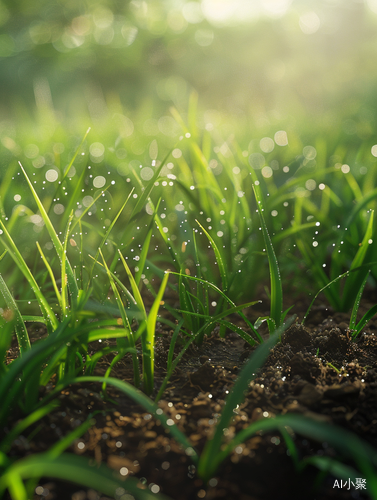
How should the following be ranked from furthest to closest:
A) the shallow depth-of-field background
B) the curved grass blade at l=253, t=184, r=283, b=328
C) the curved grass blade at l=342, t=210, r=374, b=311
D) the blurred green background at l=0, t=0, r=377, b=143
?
the blurred green background at l=0, t=0, r=377, b=143, the curved grass blade at l=342, t=210, r=374, b=311, the curved grass blade at l=253, t=184, r=283, b=328, the shallow depth-of-field background

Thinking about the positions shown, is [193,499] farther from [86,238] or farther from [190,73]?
[190,73]

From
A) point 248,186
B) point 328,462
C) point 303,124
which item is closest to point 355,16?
point 303,124

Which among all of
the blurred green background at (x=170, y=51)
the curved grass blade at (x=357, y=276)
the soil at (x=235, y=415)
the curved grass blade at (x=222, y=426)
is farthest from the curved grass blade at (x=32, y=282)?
the blurred green background at (x=170, y=51)

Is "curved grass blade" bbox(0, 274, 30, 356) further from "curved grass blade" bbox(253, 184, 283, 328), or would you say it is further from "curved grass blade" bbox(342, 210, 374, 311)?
"curved grass blade" bbox(342, 210, 374, 311)

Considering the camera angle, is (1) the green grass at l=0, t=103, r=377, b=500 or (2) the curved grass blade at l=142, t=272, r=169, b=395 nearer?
(1) the green grass at l=0, t=103, r=377, b=500

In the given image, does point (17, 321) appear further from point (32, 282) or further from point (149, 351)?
point (149, 351)

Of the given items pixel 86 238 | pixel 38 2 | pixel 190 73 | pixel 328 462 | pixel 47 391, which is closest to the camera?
pixel 328 462

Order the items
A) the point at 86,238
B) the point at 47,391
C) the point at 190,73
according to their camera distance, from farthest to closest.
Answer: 1. the point at 190,73
2. the point at 86,238
3. the point at 47,391

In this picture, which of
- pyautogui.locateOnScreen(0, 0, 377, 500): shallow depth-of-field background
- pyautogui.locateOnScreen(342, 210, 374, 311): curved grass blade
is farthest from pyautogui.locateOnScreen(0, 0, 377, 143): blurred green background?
pyautogui.locateOnScreen(342, 210, 374, 311): curved grass blade
